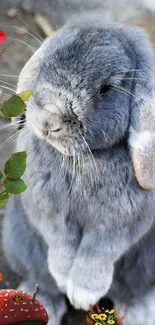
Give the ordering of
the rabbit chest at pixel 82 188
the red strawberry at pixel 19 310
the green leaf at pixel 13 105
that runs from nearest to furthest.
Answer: the green leaf at pixel 13 105, the red strawberry at pixel 19 310, the rabbit chest at pixel 82 188

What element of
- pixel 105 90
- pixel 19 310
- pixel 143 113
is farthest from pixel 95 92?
pixel 19 310

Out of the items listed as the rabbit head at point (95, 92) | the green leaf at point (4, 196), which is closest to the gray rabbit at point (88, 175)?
the rabbit head at point (95, 92)

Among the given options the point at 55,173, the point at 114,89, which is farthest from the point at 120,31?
the point at 55,173

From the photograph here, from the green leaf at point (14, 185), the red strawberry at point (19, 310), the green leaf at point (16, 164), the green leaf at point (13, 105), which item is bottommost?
the red strawberry at point (19, 310)

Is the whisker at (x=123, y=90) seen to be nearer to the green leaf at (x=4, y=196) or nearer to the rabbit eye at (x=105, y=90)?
the rabbit eye at (x=105, y=90)

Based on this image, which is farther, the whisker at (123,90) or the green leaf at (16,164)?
the whisker at (123,90)

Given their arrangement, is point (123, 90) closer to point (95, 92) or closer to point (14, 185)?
point (95, 92)

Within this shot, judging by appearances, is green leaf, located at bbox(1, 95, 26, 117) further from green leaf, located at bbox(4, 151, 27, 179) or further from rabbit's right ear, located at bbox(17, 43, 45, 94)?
rabbit's right ear, located at bbox(17, 43, 45, 94)
